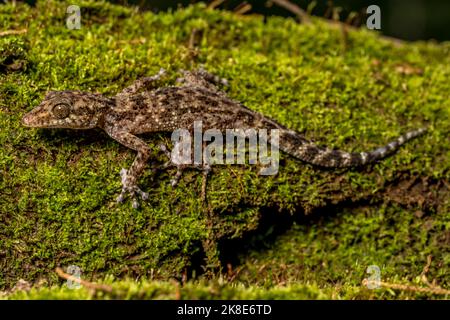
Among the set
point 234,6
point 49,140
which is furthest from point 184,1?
point 49,140

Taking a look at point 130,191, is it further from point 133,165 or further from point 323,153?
point 323,153

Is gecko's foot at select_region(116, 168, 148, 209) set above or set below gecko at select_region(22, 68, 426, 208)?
below

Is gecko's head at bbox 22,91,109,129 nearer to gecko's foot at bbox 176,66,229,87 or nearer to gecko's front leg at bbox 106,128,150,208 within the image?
gecko's front leg at bbox 106,128,150,208

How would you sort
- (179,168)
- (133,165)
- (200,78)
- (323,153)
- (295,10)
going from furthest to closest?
(295,10) → (200,78) → (323,153) → (179,168) → (133,165)

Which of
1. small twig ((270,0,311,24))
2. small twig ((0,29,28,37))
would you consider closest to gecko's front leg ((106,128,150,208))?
small twig ((0,29,28,37))

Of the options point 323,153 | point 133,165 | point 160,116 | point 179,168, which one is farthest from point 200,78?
point 323,153

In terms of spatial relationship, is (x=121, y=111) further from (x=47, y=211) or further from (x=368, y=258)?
(x=368, y=258)

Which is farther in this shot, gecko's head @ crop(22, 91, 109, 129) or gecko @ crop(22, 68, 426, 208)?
gecko @ crop(22, 68, 426, 208)
